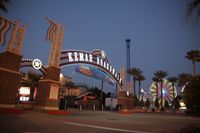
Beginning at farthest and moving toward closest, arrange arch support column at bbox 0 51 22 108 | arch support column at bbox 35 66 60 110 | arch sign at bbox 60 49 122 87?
arch sign at bbox 60 49 122 87
arch support column at bbox 35 66 60 110
arch support column at bbox 0 51 22 108

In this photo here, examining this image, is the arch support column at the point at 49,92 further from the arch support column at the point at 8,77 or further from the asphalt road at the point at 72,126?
the asphalt road at the point at 72,126

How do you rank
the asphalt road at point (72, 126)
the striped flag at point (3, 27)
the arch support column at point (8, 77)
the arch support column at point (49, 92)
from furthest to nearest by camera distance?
the arch support column at point (49, 92) < the striped flag at point (3, 27) < the arch support column at point (8, 77) < the asphalt road at point (72, 126)

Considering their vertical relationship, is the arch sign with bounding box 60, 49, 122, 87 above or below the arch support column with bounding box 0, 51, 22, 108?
above

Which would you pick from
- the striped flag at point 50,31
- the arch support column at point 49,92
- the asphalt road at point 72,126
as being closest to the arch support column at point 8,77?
the asphalt road at point 72,126

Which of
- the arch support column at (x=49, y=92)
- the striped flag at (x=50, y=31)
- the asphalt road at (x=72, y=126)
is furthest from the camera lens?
the striped flag at (x=50, y=31)

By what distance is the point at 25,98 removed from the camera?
30141 mm

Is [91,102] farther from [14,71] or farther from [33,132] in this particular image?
[33,132]

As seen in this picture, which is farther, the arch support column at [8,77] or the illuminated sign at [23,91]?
the illuminated sign at [23,91]

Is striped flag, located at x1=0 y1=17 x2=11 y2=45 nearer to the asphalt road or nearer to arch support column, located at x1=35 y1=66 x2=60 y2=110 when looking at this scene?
arch support column, located at x1=35 y1=66 x2=60 y2=110

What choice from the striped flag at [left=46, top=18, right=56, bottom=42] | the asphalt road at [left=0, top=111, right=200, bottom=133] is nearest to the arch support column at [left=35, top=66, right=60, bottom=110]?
the asphalt road at [left=0, top=111, right=200, bottom=133]

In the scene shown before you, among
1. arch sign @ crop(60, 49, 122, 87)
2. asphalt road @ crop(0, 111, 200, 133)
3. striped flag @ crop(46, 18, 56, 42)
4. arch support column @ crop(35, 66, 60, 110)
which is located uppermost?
striped flag @ crop(46, 18, 56, 42)

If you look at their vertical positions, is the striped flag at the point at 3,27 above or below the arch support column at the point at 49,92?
above

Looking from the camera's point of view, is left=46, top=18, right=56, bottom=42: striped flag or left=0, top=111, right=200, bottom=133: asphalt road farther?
left=46, top=18, right=56, bottom=42: striped flag

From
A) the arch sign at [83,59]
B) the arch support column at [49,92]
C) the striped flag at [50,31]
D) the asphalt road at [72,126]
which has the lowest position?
the asphalt road at [72,126]
